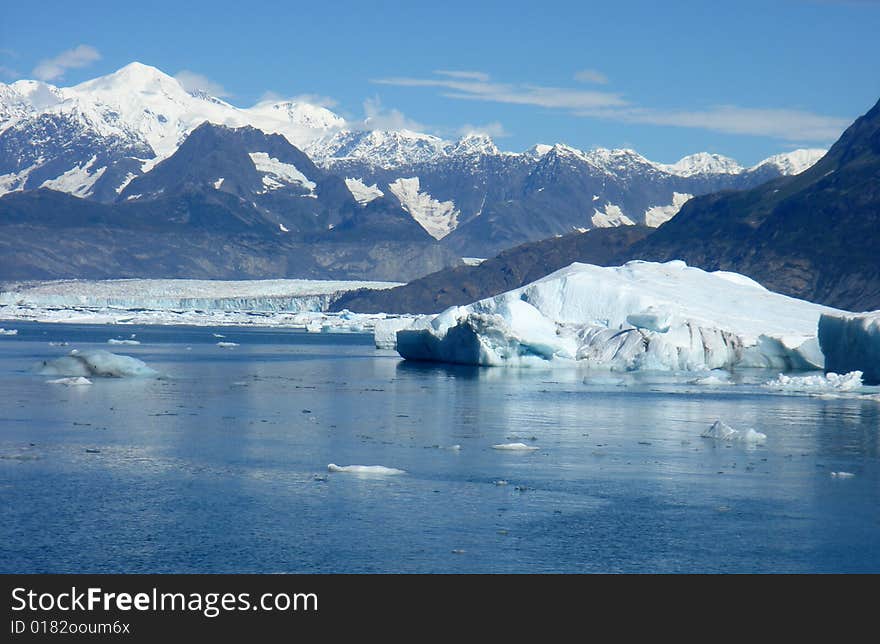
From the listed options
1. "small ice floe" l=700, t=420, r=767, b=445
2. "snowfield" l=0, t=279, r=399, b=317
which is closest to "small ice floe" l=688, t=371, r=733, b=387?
"small ice floe" l=700, t=420, r=767, b=445

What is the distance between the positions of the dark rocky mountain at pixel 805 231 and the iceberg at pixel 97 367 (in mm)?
80238

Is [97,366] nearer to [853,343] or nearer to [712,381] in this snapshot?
[712,381]

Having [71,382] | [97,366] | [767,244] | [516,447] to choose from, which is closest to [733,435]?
[516,447]

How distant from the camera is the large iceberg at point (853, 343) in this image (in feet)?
119

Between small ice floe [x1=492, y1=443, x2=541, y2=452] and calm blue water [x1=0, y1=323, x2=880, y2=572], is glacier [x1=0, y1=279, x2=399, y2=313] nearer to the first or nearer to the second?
calm blue water [x1=0, y1=323, x2=880, y2=572]

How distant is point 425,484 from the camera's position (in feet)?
55.6

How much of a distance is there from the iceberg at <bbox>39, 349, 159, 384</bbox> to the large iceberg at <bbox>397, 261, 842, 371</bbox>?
1276 cm

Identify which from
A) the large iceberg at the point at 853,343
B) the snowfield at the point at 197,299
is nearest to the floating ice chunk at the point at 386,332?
the large iceberg at the point at 853,343

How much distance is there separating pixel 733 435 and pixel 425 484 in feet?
25.7

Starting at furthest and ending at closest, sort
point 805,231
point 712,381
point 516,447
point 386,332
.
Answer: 1. point 805,231
2. point 386,332
3. point 712,381
4. point 516,447

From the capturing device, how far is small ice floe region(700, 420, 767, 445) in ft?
72.5

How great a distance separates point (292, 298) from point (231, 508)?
115622 mm

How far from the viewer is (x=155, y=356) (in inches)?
1882
